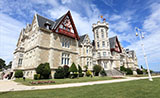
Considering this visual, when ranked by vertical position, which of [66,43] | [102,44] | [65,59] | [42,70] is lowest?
[42,70]

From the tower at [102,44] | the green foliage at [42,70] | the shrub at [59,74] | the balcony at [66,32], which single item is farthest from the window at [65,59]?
the tower at [102,44]

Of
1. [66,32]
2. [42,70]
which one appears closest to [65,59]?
[66,32]

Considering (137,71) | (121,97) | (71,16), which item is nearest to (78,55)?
(71,16)

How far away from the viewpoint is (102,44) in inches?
1341

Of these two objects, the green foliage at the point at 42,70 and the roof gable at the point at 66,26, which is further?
the roof gable at the point at 66,26

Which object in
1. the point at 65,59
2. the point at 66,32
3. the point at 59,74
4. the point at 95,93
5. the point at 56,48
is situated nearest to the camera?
the point at 95,93

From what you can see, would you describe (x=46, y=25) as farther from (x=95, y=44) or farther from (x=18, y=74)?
(x=95, y=44)

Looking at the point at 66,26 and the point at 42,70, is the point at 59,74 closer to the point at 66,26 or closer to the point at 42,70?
the point at 42,70

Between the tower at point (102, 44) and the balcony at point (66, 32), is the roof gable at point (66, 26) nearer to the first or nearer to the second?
the balcony at point (66, 32)

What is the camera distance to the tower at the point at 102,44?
31.9 meters

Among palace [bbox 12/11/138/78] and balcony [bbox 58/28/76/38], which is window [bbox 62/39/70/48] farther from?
balcony [bbox 58/28/76/38]

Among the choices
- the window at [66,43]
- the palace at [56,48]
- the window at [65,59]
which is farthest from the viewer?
the window at [66,43]

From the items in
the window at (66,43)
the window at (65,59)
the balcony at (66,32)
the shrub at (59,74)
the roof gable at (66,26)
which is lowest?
the shrub at (59,74)

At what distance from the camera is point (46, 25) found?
22.2 m
